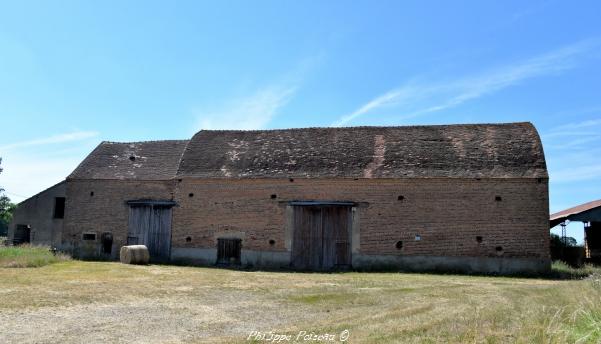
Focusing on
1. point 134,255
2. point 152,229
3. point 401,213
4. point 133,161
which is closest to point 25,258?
point 134,255

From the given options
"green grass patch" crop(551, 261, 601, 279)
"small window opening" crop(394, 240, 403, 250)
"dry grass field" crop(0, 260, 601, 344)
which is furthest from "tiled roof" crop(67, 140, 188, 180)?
"green grass patch" crop(551, 261, 601, 279)

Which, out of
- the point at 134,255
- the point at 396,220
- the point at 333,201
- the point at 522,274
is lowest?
the point at 522,274

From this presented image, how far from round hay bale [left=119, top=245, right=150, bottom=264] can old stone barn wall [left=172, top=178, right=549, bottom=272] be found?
1945 millimetres

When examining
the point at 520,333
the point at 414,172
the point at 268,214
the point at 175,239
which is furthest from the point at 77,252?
the point at 520,333

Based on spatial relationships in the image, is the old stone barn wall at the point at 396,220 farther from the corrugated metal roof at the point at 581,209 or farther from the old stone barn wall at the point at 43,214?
the old stone barn wall at the point at 43,214

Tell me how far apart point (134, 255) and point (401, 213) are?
12.4 metres

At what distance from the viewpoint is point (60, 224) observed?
33469 mm

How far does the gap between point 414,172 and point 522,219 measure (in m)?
4.99

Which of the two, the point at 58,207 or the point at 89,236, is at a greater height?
the point at 58,207

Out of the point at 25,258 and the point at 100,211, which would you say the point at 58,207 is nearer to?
the point at 100,211

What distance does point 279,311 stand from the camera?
35.6ft

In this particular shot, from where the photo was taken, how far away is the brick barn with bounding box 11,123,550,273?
2250 cm

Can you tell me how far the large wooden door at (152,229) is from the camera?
26.2 metres

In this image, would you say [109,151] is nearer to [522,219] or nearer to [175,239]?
[175,239]
